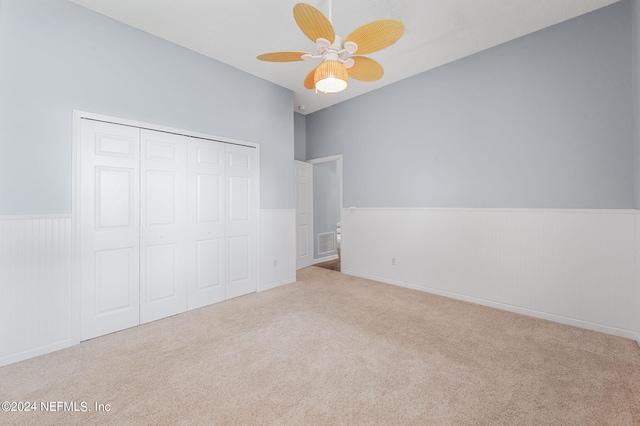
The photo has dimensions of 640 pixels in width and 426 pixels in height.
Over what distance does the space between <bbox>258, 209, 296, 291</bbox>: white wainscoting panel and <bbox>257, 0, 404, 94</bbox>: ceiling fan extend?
2366 mm

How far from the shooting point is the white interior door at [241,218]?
11.9ft

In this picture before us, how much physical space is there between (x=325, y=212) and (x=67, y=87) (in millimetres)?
4533

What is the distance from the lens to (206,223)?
3400mm

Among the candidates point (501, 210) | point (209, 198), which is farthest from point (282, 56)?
point (501, 210)

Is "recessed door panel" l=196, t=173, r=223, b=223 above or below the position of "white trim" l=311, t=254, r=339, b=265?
above

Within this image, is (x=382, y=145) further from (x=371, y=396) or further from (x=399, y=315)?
(x=371, y=396)

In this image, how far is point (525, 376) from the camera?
1.92m

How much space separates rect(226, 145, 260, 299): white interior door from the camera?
3.62m

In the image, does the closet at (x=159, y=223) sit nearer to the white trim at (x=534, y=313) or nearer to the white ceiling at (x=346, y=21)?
the white ceiling at (x=346, y=21)

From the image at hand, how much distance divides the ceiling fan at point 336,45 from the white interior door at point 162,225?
175cm

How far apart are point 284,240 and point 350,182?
1582 mm

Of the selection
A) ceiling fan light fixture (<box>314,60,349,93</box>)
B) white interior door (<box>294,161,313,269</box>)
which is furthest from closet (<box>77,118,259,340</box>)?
ceiling fan light fixture (<box>314,60,349,93</box>)

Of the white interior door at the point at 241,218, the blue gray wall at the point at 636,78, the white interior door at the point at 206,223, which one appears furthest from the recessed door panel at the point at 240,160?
the blue gray wall at the point at 636,78

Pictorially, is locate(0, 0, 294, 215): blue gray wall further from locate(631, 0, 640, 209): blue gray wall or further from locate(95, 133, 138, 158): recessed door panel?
locate(631, 0, 640, 209): blue gray wall
